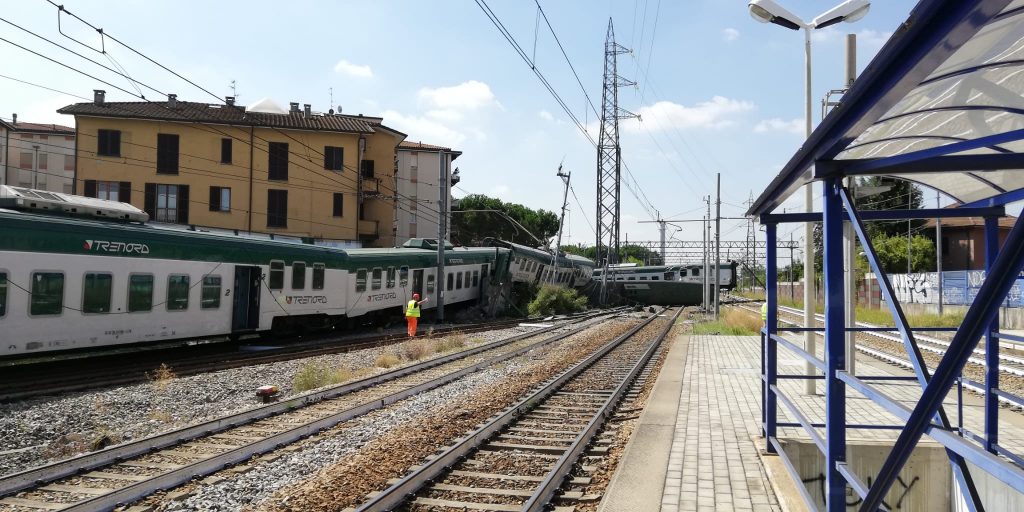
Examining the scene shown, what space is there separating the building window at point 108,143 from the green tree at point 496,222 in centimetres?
3005

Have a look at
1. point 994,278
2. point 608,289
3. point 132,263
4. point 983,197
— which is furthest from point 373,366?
point 608,289

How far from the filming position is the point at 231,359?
14.6 metres

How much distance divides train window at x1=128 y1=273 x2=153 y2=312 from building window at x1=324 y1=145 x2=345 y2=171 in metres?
29.9

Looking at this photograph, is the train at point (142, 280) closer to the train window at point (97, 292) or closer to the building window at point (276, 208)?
the train window at point (97, 292)

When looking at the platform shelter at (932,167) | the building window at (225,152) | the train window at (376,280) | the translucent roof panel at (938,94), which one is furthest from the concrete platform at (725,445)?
the building window at (225,152)

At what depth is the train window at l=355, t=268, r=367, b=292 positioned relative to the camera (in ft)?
70.4

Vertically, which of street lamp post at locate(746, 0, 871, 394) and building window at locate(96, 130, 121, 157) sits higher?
building window at locate(96, 130, 121, 157)

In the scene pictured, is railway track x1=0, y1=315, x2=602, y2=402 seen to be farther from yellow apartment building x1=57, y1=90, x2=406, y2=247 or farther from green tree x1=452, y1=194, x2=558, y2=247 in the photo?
green tree x1=452, y1=194, x2=558, y2=247

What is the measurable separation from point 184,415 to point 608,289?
36.7 m

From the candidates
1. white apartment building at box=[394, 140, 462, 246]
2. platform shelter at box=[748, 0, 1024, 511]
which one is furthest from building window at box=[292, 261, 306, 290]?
white apartment building at box=[394, 140, 462, 246]

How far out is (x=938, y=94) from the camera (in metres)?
3.59

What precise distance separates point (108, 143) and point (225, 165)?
632 centimetres

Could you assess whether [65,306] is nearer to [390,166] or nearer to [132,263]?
[132,263]

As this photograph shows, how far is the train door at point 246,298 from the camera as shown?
16.5m
